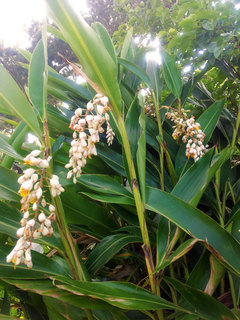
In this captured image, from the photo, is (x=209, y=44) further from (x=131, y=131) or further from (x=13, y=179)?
(x=13, y=179)

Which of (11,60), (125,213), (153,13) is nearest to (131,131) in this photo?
(125,213)

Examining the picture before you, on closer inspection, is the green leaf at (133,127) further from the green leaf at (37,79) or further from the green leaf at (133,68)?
the green leaf at (37,79)

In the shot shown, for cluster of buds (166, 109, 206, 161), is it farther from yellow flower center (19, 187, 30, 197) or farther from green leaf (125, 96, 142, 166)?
yellow flower center (19, 187, 30, 197)

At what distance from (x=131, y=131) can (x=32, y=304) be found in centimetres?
52

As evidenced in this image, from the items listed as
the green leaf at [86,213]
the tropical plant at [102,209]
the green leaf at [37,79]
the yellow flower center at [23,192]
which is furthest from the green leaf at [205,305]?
the green leaf at [37,79]

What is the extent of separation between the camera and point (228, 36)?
0.80m

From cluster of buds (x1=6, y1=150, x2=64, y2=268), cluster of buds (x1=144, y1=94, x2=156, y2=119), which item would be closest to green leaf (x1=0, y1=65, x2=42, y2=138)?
cluster of buds (x1=6, y1=150, x2=64, y2=268)

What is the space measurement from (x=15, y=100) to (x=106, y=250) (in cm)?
→ 38

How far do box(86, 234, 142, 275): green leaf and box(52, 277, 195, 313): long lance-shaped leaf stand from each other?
108 millimetres

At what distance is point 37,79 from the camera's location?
566 millimetres

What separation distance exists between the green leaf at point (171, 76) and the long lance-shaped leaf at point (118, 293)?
0.57 m

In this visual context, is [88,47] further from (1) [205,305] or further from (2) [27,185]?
(1) [205,305]

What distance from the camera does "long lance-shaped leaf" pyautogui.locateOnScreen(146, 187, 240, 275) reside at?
1.63ft

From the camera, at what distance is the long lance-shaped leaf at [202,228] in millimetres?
495
